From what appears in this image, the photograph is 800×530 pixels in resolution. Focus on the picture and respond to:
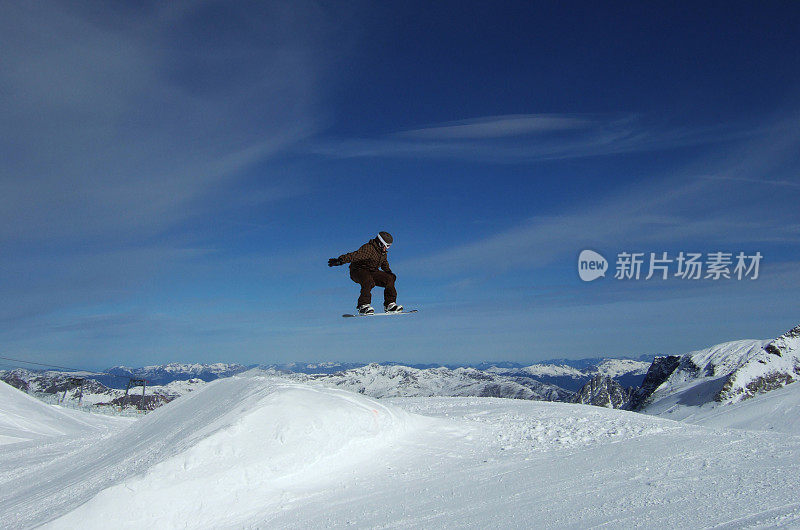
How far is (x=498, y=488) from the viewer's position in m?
9.19

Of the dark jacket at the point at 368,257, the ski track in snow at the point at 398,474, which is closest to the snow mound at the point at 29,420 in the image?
the ski track in snow at the point at 398,474

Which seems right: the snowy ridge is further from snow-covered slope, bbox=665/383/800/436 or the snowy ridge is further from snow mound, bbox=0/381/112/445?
snow mound, bbox=0/381/112/445

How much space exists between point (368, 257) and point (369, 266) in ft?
1.05

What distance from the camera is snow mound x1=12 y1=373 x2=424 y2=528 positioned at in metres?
8.73

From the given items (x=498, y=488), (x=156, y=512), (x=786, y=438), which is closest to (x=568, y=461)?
(x=498, y=488)

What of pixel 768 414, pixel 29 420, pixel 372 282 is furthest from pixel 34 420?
pixel 768 414

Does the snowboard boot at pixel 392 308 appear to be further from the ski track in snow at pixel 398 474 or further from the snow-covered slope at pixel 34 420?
the snow-covered slope at pixel 34 420

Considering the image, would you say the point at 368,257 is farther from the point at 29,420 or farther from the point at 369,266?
the point at 29,420

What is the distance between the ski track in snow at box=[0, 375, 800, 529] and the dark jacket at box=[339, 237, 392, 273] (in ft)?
11.1

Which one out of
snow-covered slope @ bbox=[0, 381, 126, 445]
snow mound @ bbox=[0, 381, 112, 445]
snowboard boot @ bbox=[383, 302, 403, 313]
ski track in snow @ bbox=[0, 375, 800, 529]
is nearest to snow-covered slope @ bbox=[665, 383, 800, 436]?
ski track in snow @ bbox=[0, 375, 800, 529]

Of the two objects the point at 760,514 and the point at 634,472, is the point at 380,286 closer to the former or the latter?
the point at 634,472

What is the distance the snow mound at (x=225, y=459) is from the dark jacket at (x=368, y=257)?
338 centimetres

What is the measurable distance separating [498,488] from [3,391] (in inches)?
1518

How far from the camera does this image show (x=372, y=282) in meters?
13.2
